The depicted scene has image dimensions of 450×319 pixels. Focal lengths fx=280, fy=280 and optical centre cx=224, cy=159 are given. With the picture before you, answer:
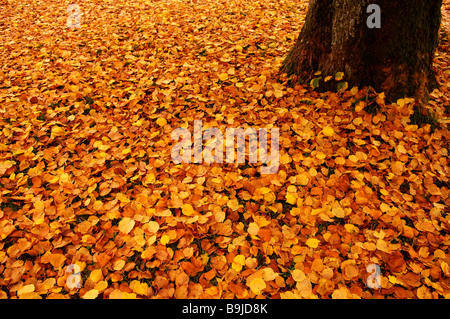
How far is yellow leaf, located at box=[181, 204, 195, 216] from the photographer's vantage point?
1.95 m

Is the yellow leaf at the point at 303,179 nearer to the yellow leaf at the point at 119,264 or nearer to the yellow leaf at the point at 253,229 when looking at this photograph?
the yellow leaf at the point at 253,229

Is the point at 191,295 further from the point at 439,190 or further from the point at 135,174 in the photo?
the point at 439,190

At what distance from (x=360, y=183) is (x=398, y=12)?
4.71 ft

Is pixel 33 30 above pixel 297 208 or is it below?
above

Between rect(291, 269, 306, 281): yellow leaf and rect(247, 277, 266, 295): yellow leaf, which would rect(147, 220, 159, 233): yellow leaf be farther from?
rect(291, 269, 306, 281): yellow leaf

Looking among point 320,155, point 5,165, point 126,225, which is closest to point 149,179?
point 126,225

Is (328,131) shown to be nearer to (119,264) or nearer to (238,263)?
(238,263)

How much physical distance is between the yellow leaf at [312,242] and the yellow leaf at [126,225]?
1.17 metres

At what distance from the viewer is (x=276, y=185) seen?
6.92 ft

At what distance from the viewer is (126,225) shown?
191cm

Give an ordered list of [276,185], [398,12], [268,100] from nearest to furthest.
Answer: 1. [276,185]
2. [398,12]
3. [268,100]

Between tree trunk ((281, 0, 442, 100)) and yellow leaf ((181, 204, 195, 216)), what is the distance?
1857 mm

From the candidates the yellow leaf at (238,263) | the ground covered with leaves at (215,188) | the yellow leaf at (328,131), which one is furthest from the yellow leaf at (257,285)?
the yellow leaf at (328,131)
